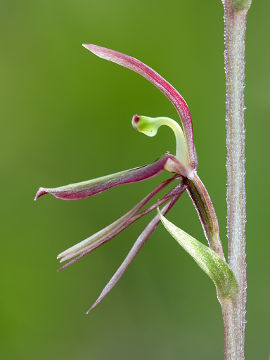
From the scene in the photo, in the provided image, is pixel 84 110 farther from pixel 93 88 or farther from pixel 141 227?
pixel 141 227

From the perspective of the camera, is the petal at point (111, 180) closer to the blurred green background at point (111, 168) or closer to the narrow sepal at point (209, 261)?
the narrow sepal at point (209, 261)

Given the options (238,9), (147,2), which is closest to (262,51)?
(147,2)

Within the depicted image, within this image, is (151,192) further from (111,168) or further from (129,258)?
(111,168)

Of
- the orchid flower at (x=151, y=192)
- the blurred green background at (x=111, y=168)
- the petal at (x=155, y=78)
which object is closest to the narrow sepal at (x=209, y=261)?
the orchid flower at (x=151, y=192)

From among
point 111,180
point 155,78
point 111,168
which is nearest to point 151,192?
point 111,180

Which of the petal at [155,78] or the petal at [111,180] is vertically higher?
the petal at [155,78]
